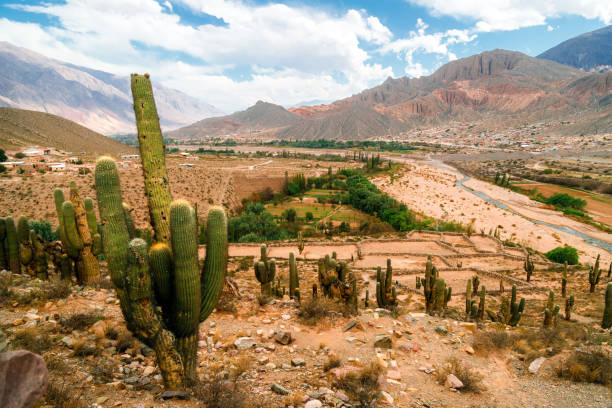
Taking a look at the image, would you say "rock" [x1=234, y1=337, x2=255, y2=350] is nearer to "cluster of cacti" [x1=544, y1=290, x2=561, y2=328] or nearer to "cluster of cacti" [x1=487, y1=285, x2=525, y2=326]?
"cluster of cacti" [x1=487, y1=285, x2=525, y2=326]

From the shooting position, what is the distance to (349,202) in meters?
46.5

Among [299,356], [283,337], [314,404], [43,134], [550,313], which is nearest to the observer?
[314,404]

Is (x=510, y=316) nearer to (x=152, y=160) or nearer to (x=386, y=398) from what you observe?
(x=386, y=398)

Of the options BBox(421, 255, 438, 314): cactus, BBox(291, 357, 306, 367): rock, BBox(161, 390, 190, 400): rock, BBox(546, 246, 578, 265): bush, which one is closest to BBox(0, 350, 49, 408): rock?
BBox(161, 390, 190, 400): rock

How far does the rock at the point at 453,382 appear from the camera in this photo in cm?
576

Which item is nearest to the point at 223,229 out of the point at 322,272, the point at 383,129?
the point at 322,272

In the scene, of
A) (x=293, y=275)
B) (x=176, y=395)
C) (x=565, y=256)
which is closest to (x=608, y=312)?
(x=293, y=275)

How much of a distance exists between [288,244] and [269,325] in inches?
665

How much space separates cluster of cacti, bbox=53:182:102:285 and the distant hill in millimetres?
62813

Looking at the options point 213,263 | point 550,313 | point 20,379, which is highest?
point 213,263

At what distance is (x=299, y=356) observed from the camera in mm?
6602

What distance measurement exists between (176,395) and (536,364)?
7.30 metres

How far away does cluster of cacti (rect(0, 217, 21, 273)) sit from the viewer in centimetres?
1043

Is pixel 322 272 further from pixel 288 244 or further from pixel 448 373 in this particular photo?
pixel 288 244
